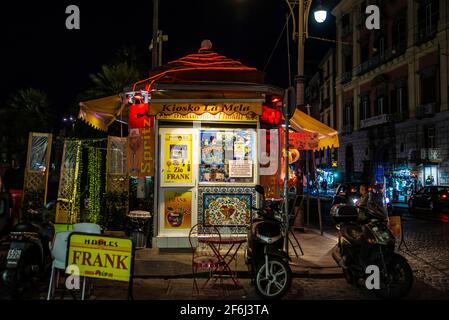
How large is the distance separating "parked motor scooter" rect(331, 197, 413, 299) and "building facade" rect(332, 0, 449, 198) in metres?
23.4

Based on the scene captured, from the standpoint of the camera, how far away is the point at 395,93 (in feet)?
116

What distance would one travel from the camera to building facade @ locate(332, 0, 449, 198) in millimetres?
29500

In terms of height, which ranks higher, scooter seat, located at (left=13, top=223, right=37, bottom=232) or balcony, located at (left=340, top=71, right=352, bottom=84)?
balcony, located at (left=340, top=71, right=352, bottom=84)

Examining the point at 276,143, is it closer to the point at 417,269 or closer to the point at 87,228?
the point at 417,269

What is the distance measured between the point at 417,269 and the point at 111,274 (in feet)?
21.1

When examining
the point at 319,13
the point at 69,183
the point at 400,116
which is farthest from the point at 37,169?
the point at 400,116

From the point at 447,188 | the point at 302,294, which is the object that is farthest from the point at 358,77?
the point at 302,294

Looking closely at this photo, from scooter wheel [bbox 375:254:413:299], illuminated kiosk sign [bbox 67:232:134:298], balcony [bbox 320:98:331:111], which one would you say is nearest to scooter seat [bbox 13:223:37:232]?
illuminated kiosk sign [bbox 67:232:134:298]

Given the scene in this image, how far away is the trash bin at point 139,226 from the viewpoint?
34.4 ft

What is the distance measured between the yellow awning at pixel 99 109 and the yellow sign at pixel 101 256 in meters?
5.57

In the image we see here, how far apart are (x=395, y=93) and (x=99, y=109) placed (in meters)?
29.2

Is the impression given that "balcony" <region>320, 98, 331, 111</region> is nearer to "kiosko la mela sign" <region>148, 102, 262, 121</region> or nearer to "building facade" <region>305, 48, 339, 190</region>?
"building facade" <region>305, 48, 339, 190</region>

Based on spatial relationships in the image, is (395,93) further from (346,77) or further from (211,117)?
(211,117)

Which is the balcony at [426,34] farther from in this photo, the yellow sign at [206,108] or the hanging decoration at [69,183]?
the hanging decoration at [69,183]
